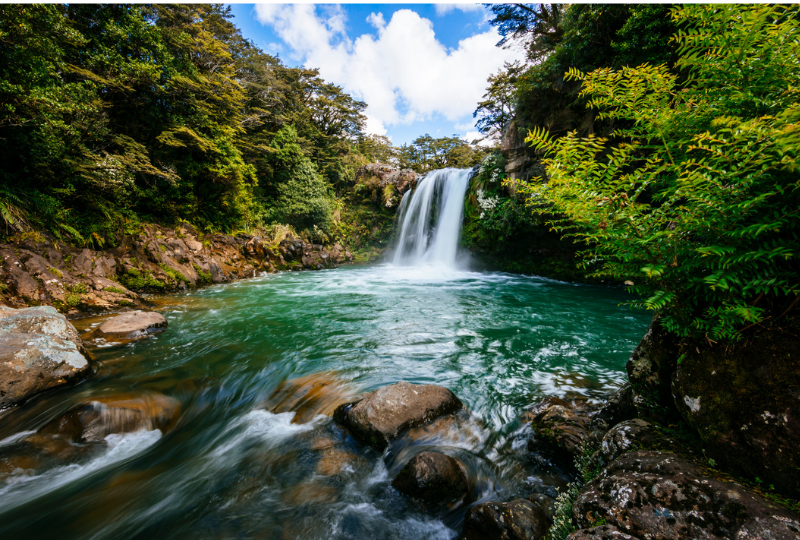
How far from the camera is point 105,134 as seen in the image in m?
9.08

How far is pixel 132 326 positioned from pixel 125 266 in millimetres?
4567

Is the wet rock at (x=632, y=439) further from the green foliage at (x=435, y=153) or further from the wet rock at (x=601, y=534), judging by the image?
the green foliage at (x=435, y=153)

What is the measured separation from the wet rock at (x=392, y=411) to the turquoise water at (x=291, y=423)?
0.52ft

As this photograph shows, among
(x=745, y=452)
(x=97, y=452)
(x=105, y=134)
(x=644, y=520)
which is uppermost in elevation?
(x=105, y=134)

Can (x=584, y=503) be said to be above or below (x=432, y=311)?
above

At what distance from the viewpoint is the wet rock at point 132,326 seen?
6.18 m

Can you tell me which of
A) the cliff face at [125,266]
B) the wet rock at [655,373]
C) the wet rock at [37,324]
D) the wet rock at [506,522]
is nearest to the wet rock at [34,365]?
the wet rock at [37,324]

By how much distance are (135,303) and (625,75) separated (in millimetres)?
11650

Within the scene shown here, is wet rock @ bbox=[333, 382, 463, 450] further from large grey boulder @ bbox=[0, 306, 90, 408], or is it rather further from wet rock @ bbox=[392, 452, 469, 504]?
large grey boulder @ bbox=[0, 306, 90, 408]

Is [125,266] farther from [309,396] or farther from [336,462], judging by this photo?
[336,462]

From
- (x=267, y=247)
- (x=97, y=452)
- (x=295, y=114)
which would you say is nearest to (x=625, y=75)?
(x=97, y=452)

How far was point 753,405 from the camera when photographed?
5.68ft

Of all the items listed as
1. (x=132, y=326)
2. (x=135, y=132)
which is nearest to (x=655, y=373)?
(x=132, y=326)

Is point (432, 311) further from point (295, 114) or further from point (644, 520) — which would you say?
point (295, 114)
